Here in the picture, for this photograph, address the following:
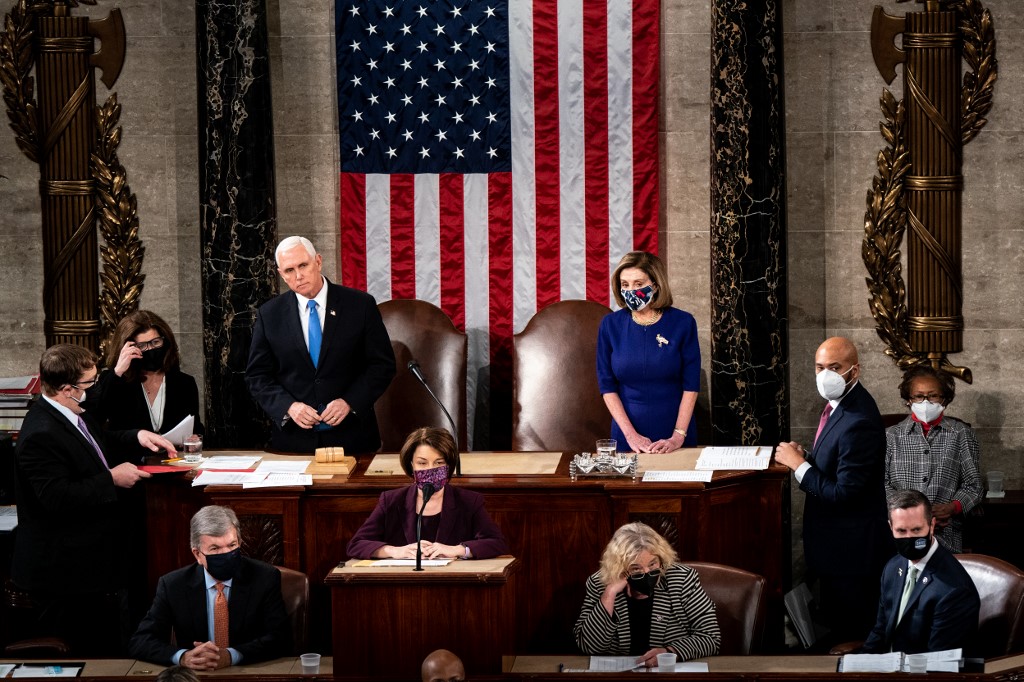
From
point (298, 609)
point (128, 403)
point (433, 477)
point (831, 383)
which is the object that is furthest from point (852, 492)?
point (128, 403)

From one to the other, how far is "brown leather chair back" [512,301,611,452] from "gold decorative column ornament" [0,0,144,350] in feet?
8.75

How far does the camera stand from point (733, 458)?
254 inches

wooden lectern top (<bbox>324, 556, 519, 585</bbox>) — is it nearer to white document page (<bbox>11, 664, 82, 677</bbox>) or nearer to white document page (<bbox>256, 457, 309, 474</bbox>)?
white document page (<bbox>11, 664, 82, 677</bbox>)

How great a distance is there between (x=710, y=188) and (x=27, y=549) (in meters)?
4.54

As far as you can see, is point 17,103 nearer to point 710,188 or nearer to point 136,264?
point 136,264

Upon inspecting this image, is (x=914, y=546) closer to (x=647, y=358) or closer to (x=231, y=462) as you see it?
(x=647, y=358)

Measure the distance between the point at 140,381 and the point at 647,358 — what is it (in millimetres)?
2608

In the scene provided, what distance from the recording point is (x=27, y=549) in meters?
6.04

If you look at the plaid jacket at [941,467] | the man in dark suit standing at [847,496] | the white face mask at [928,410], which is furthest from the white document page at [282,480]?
the white face mask at [928,410]

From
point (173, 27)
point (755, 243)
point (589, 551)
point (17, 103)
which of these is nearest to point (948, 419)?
point (755, 243)

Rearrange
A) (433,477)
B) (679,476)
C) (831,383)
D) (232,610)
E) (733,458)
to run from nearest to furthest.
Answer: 1. (232,610)
2. (433,477)
3. (831,383)
4. (679,476)
5. (733,458)

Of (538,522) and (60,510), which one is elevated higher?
(60,510)

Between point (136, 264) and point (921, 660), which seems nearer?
point (921, 660)

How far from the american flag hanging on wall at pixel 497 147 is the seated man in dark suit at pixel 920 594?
153 inches
